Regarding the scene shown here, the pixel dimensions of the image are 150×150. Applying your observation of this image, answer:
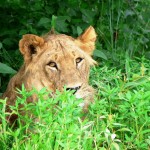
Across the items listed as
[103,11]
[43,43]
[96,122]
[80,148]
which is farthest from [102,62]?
[80,148]

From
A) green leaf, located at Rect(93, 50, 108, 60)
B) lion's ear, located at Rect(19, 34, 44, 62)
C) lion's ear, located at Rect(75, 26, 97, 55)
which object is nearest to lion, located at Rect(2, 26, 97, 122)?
lion's ear, located at Rect(19, 34, 44, 62)

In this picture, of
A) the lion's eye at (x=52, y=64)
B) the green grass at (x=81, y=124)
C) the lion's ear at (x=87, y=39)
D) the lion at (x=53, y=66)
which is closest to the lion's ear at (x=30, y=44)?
the lion at (x=53, y=66)

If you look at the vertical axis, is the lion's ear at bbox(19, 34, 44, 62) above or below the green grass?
above

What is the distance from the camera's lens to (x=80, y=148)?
357cm

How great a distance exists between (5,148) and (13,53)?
2642 millimetres

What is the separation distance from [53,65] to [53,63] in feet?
0.05

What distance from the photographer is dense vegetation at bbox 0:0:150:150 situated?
362 centimetres

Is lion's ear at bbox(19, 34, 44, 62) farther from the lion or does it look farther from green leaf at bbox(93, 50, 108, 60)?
green leaf at bbox(93, 50, 108, 60)

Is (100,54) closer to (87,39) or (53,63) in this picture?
(87,39)

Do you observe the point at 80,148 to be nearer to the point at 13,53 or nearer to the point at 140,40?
the point at 13,53

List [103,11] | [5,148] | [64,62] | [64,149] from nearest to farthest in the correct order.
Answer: [64,149], [5,148], [64,62], [103,11]

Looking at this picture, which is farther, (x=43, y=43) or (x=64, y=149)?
(x=43, y=43)

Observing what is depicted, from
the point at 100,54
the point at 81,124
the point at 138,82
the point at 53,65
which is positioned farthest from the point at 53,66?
the point at 100,54

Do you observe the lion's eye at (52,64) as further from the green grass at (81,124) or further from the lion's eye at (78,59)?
the green grass at (81,124)
